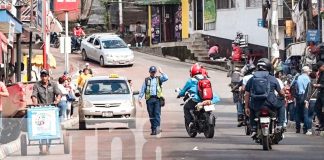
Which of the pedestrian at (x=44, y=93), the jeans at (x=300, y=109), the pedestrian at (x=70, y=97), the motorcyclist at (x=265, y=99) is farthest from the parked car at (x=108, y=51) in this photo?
the motorcyclist at (x=265, y=99)

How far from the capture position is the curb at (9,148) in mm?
19831

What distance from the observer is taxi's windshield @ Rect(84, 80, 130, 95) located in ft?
98.7

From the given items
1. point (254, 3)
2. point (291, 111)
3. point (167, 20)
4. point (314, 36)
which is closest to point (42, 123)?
point (291, 111)

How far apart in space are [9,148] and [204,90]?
5.07 m

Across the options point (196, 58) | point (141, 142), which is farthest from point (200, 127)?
point (196, 58)

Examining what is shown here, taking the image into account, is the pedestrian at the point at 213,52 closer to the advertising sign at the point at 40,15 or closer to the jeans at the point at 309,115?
the advertising sign at the point at 40,15

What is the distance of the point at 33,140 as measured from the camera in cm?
1988

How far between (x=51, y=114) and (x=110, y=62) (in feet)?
112

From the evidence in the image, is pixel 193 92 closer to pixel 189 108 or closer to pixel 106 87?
pixel 189 108

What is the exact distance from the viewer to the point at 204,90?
76.2 ft

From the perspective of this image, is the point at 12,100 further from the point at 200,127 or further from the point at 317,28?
the point at 317,28

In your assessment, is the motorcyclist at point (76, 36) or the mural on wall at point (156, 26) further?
the mural on wall at point (156, 26)

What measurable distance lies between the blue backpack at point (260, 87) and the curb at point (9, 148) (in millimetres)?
5228

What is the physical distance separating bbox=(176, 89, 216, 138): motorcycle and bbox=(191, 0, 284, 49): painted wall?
28.0 meters
